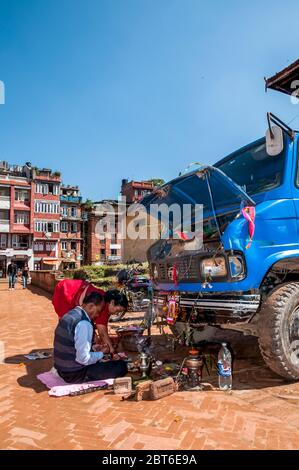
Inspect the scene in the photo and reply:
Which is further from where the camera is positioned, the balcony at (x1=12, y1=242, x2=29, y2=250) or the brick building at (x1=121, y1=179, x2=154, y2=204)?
the brick building at (x1=121, y1=179, x2=154, y2=204)

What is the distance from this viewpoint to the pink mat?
159 inches

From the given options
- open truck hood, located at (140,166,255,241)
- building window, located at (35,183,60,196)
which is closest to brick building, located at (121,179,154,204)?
building window, located at (35,183,60,196)

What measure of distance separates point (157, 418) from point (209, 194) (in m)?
3.14

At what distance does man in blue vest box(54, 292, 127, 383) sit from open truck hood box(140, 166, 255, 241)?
77.0 inches

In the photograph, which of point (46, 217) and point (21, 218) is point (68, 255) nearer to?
point (46, 217)

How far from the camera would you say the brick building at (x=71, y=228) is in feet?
189

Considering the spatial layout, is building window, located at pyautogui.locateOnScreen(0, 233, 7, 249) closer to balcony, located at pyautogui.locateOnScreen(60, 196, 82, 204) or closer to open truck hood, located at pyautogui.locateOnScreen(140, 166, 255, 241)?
balcony, located at pyautogui.locateOnScreen(60, 196, 82, 204)

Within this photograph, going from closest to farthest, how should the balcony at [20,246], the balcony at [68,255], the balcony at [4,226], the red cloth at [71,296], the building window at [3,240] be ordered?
the red cloth at [71,296]
the balcony at [4,226]
the building window at [3,240]
the balcony at [20,246]
the balcony at [68,255]

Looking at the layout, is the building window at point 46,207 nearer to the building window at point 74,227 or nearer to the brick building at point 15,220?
the brick building at point 15,220

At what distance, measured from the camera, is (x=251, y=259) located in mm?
4035

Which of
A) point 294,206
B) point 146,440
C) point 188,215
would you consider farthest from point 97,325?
point 294,206

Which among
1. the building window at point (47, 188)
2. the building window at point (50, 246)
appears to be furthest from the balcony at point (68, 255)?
the building window at point (47, 188)

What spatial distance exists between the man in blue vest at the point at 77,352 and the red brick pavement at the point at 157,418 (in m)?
0.30

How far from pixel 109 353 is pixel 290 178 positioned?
350 cm
